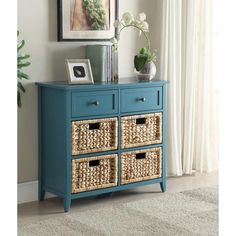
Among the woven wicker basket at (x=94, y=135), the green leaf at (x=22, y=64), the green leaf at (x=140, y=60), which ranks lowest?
the woven wicker basket at (x=94, y=135)

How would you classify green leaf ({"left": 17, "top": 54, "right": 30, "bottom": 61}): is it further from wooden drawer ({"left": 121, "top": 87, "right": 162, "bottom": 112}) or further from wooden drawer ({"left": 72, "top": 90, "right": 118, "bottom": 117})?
wooden drawer ({"left": 121, "top": 87, "right": 162, "bottom": 112})

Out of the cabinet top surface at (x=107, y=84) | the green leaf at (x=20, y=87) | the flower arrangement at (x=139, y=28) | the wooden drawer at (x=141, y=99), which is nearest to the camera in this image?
the cabinet top surface at (x=107, y=84)

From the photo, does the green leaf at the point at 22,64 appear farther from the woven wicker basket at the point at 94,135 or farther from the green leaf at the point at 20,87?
the woven wicker basket at the point at 94,135

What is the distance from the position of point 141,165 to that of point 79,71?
90cm

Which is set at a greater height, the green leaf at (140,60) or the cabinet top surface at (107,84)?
the green leaf at (140,60)

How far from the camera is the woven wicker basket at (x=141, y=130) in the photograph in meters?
4.10

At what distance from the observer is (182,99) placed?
4961 mm

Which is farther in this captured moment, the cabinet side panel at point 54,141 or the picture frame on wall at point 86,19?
Answer: the picture frame on wall at point 86,19

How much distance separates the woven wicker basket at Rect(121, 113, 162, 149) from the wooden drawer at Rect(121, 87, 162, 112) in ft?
0.21

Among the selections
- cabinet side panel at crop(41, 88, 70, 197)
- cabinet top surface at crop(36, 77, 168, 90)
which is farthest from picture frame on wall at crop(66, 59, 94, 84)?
cabinet side panel at crop(41, 88, 70, 197)

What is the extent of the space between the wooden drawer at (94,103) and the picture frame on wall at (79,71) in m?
0.16

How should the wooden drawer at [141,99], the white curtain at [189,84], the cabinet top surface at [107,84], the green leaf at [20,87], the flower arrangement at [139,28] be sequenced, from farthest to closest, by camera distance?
the white curtain at [189,84] < the flower arrangement at [139,28] < the wooden drawer at [141,99] < the green leaf at [20,87] < the cabinet top surface at [107,84]

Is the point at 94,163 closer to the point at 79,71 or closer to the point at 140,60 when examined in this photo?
the point at 79,71

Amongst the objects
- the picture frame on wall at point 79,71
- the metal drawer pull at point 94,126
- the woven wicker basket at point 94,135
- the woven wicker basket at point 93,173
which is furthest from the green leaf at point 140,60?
the woven wicker basket at point 93,173
